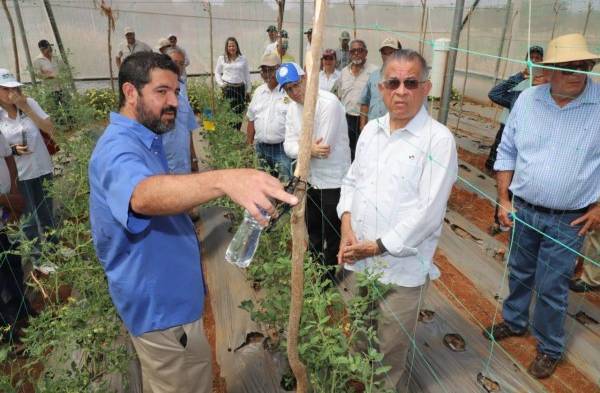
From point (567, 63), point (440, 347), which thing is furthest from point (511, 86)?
point (440, 347)

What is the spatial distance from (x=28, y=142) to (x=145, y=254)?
2.36m

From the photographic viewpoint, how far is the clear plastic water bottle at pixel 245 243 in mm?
1070

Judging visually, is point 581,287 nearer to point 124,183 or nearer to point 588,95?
point 588,95

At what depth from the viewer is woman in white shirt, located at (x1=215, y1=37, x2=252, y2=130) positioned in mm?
6352

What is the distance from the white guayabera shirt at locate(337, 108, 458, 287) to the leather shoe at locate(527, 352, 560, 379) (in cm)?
109

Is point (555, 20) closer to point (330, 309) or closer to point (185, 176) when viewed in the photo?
point (330, 309)

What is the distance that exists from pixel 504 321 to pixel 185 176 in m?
2.58

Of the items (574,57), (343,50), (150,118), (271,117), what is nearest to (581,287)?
(574,57)

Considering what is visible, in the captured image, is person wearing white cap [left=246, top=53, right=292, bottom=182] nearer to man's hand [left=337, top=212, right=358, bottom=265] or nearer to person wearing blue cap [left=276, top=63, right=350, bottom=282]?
person wearing blue cap [left=276, top=63, right=350, bottom=282]

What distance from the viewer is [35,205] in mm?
3330

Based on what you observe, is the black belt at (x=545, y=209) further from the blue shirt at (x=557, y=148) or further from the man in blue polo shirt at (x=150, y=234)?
the man in blue polo shirt at (x=150, y=234)

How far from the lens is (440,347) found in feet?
8.31

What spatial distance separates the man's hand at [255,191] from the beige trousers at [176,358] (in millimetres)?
945

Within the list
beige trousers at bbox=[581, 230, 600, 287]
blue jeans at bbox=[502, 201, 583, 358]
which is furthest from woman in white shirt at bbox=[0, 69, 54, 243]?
beige trousers at bbox=[581, 230, 600, 287]
